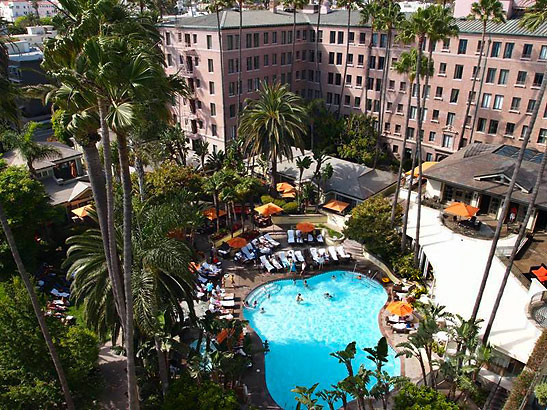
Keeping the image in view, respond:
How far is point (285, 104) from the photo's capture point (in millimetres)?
45875

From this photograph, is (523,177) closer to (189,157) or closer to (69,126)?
(69,126)

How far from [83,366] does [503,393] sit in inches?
913

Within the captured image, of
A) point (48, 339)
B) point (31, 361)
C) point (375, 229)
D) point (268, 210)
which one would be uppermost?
point (48, 339)

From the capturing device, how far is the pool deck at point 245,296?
87.7 ft

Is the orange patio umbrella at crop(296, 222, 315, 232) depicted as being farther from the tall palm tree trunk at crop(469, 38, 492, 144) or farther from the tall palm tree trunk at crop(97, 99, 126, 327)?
the tall palm tree trunk at crop(469, 38, 492, 144)

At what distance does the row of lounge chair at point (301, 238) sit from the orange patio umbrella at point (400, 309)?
1295 centimetres

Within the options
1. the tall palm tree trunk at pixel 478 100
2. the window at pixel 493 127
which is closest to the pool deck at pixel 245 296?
the tall palm tree trunk at pixel 478 100

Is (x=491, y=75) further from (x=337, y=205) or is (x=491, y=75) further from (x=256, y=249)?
(x=256, y=249)

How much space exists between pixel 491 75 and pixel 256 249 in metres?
35.6

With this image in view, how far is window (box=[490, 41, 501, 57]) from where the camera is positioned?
50166 millimetres

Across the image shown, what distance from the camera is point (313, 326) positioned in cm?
3259

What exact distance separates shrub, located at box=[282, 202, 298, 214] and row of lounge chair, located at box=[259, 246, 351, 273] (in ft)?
22.0

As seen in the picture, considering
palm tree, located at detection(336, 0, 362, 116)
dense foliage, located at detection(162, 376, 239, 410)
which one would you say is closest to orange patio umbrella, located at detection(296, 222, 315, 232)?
dense foliage, located at detection(162, 376, 239, 410)

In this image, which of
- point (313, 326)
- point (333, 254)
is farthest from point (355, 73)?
point (313, 326)
